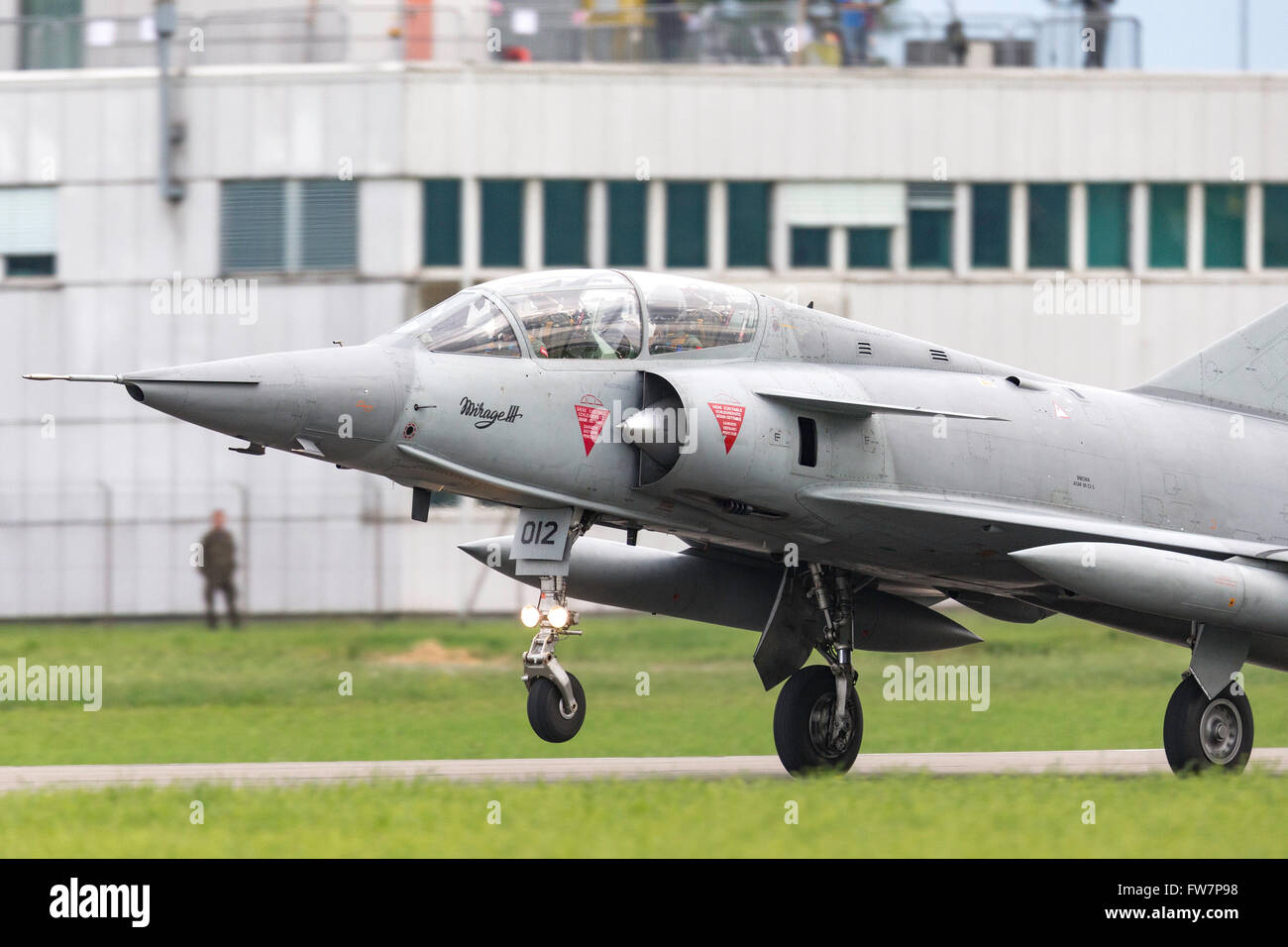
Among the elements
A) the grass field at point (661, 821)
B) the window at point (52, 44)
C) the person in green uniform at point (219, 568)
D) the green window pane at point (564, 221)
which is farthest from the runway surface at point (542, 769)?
the window at point (52, 44)

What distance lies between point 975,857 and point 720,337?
472cm

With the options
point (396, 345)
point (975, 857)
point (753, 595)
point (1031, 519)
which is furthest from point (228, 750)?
point (975, 857)

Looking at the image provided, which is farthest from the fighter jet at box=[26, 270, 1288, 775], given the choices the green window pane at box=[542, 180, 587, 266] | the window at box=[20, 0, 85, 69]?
the window at box=[20, 0, 85, 69]

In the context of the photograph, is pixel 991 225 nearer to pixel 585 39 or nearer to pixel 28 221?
pixel 585 39

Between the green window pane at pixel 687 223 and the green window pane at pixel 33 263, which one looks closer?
the green window pane at pixel 687 223

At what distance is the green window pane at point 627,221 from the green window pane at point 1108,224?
7917 millimetres

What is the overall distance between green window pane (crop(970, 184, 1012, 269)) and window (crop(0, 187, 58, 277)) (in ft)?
53.0

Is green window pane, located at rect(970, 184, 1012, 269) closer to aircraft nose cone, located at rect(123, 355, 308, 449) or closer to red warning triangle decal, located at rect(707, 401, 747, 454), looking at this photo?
red warning triangle decal, located at rect(707, 401, 747, 454)

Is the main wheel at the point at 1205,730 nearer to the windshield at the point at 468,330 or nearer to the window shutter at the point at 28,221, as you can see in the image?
the windshield at the point at 468,330

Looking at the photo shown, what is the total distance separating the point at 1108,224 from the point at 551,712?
21703 mm

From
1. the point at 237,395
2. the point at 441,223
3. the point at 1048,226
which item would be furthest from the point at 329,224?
the point at 237,395

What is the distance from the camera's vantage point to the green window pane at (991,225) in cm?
3020

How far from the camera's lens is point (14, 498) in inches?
1148
